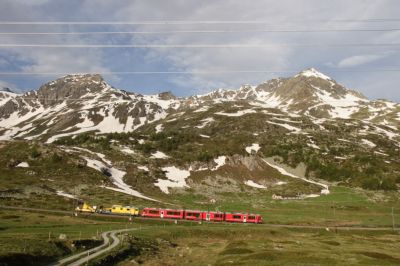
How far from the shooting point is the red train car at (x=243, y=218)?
382 ft

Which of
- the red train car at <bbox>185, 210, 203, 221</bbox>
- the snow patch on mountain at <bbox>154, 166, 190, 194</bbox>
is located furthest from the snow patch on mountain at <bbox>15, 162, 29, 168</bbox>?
the red train car at <bbox>185, 210, 203, 221</bbox>

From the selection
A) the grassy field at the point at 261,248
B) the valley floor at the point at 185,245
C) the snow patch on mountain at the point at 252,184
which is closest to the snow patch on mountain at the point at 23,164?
the valley floor at the point at 185,245

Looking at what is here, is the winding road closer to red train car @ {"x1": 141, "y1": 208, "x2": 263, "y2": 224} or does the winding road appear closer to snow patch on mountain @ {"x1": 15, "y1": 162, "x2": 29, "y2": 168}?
red train car @ {"x1": 141, "y1": 208, "x2": 263, "y2": 224}

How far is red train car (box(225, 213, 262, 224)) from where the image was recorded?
382 feet

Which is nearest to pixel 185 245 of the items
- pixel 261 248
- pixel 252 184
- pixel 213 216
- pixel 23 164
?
pixel 261 248

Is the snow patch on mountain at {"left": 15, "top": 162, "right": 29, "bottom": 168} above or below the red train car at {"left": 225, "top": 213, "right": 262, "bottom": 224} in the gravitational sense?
above

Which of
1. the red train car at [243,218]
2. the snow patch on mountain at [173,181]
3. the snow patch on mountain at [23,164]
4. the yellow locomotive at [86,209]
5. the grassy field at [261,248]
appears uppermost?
the snow patch on mountain at [23,164]

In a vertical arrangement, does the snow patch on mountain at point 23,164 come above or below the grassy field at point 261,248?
above

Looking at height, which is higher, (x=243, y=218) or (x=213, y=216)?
(x=213, y=216)

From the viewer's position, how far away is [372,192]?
176 metres

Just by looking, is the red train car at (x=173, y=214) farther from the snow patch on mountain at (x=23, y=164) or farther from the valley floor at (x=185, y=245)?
the snow patch on mountain at (x=23, y=164)

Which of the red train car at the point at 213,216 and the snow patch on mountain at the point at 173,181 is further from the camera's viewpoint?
the snow patch on mountain at the point at 173,181

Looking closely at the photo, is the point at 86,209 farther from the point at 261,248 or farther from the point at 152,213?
the point at 261,248

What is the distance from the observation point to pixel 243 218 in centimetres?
11806
